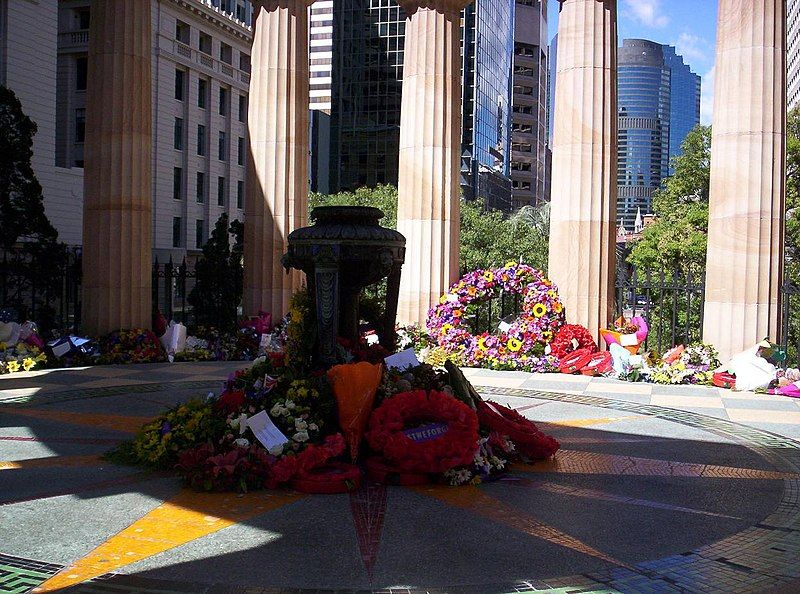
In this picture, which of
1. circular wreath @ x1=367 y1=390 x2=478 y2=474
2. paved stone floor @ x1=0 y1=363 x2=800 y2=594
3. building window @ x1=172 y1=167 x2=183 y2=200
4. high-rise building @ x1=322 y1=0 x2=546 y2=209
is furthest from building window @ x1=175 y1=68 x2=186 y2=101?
circular wreath @ x1=367 y1=390 x2=478 y2=474

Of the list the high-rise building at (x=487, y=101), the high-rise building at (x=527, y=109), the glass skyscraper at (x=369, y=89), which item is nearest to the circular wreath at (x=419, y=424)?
the glass skyscraper at (x=369, y=89)

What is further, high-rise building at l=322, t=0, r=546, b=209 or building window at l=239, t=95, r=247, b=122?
high-rise building at l=322, t=0, r=546, b=209

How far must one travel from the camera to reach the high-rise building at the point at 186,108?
52.5 meters

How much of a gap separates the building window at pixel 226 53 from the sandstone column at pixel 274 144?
42.1 meters

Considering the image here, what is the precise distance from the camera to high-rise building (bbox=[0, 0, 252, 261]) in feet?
172

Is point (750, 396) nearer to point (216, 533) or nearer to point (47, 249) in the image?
point (216, 533)

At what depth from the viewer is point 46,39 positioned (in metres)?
38.3

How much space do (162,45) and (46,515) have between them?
164ft

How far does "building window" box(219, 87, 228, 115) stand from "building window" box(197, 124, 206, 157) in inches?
122

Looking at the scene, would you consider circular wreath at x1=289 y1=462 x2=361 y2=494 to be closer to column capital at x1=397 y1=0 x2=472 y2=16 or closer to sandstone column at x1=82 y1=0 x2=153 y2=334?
sandstone column at x1=82 y1=0 x2=153 y2=334

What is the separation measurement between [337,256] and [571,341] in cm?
886

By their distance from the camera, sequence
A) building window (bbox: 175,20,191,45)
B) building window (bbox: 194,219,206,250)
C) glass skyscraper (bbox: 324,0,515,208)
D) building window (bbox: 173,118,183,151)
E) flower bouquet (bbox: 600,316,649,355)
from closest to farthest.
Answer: flower bouquet (bbox: 600,316,649,355) → building window (bbox: 175,20,191,45) → building window (bbox: 173,118,183,151) → building window (bbox: 194,219,206,250) → glass skyscraper (bbox: 324,0,515,208)

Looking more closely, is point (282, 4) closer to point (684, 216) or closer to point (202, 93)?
point (684, 216)

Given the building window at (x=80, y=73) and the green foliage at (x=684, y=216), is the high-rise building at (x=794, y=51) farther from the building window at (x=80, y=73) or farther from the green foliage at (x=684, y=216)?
the building window at (x=80, y=73)
